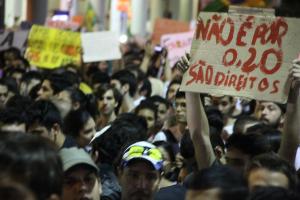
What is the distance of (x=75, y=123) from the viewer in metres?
8.52

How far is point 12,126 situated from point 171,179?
1.21m

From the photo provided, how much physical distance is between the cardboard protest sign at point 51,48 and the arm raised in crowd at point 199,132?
29.1 ft

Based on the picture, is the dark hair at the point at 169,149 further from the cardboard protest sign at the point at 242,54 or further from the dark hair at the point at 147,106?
the dark hair at the point at 147,106

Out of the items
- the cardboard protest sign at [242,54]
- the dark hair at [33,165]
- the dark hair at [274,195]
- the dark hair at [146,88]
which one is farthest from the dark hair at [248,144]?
the dark hair at [146,88]

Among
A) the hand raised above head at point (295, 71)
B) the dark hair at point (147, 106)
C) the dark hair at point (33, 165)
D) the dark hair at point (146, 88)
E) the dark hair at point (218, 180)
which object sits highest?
the dark hair at point (33, 165)

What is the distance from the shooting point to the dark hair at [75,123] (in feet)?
27.8

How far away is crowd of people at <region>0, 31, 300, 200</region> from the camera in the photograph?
3.84 meters

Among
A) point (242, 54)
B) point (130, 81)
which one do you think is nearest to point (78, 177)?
point (242, 54)

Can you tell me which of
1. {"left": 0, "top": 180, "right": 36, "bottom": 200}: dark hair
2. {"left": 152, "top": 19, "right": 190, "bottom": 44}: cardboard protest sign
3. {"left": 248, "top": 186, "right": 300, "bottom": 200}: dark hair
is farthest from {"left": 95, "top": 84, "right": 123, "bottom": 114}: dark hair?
{"left": 152, "top": 19, "right": 190, "bottom": 44}: cardboard protest sign

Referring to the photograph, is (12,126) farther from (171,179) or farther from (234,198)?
(234,198)

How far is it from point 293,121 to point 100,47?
9689 mm

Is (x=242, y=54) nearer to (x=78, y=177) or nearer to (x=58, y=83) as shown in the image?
(x=78, y=177)

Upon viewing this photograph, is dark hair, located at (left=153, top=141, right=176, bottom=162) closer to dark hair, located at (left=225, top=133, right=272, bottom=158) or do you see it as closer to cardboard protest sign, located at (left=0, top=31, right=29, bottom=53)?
dark hair, located at (left=225, top=133, right=272, bottom=158)

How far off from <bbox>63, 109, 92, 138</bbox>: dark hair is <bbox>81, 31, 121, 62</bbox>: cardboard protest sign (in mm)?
7283
